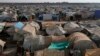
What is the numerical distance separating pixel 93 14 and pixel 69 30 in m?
12.9

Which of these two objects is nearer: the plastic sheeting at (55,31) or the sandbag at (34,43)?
the sandbag at (34,43)

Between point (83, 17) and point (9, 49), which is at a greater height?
point (9, 49)

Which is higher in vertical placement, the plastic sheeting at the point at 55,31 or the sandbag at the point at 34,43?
the sandbag at the point at 34,43

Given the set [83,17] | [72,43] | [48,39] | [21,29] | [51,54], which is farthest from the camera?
[83,17]

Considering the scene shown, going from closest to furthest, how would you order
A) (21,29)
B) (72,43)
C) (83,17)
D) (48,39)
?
(72,43) < (48,39) < (21,29) < (83,17)

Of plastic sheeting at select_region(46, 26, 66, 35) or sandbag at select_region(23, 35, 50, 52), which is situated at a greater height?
sandbag at select_region(23, 35, 50, 52)

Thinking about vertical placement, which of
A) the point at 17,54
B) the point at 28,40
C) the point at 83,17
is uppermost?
the point at 28,40

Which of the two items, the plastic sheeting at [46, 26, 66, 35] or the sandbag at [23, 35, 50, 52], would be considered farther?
the plastic sheeting at [46, 26, 66, 35]

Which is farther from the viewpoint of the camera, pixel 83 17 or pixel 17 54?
pixel 83 17

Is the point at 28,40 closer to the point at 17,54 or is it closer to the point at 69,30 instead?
the point at 17,54

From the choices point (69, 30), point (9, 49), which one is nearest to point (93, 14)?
point (69, 30)

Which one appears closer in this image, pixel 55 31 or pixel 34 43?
pixel 34 43

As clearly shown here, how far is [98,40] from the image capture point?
436 inches

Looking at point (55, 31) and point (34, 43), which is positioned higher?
point (34, 43)
